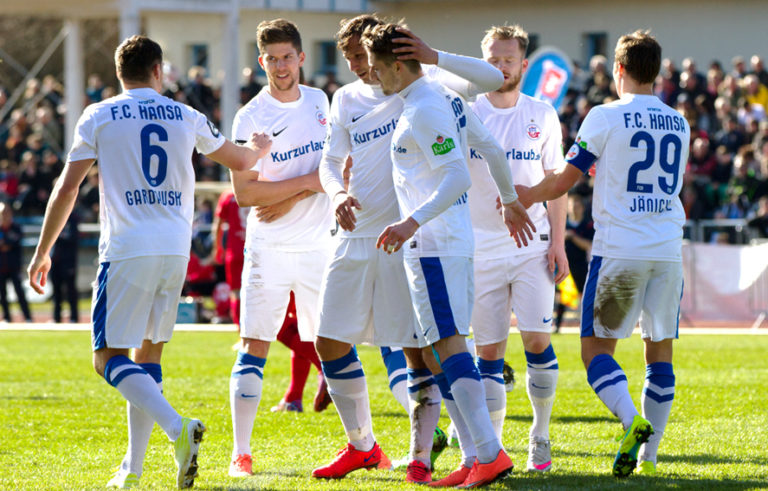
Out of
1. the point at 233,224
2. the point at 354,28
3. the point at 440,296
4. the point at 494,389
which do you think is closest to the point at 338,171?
the point at 354,28

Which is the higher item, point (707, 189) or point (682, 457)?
point (707, 189)

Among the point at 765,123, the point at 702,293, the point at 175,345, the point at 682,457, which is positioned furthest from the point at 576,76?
the point at 682,457

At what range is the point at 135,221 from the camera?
6.07 m

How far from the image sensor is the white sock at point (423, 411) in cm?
623

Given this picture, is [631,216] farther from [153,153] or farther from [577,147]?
[153,153]

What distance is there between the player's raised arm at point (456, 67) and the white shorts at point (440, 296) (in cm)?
92

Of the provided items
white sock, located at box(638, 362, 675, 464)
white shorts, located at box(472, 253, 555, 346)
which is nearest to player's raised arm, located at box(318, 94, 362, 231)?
white shorts, located at box(472, 253, 555, 346)

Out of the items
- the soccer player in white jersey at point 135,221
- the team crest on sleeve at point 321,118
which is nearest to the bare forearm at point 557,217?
the team crest on sleeve at point 321,118

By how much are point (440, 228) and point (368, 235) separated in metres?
0.46

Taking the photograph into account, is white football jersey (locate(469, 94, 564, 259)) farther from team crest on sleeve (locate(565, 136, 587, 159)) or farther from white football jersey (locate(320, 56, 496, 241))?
white football jersey (locate(320, 56, 496, 241))

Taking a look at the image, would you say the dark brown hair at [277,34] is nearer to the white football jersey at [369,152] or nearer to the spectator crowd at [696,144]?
the white football jersey at [369,152]

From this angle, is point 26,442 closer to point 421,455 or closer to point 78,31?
point 421,455

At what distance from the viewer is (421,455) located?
621 centimetres

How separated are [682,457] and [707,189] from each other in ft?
46.7
